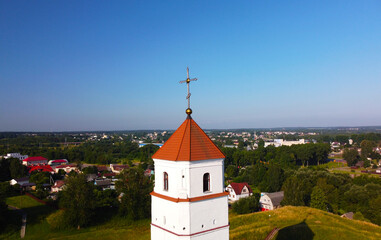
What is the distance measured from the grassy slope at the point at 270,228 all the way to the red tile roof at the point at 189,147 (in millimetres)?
13009

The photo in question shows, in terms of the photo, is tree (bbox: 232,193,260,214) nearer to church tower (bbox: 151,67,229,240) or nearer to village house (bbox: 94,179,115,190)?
village house (bbox: 94,179,115,190)

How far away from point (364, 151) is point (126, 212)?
267 ft

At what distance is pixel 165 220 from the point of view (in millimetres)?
9797

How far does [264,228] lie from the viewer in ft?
75.9

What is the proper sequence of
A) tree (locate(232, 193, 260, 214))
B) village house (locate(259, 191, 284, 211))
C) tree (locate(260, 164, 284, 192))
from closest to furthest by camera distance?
tree (locate(232, 193, 260, 214)) → village house (locate(259, 191, 284, 211)) → tree (locate(260, 164, 284, 192))

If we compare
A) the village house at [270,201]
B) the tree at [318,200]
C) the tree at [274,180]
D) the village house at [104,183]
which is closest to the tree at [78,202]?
the village house at [104,183]

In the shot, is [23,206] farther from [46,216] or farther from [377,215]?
[377,215]

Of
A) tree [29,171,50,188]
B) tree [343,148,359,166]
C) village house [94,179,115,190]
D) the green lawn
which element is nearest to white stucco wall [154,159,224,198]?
the green lawn

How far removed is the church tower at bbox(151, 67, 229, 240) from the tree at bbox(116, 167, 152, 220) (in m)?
25.4

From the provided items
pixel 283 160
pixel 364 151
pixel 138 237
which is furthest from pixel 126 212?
pixel 364 151

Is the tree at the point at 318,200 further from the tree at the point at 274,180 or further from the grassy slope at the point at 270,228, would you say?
the tree at the point at 274,180

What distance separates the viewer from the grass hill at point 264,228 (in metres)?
22.5

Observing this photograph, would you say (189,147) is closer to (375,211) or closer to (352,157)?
(375,211)

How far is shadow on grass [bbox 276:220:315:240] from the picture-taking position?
71.8ft
